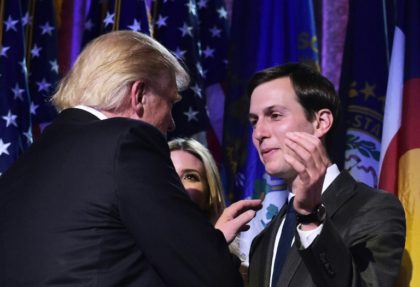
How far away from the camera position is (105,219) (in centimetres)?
170

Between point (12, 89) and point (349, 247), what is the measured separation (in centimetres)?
223

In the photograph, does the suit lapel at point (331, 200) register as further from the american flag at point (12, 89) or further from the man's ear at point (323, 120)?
the american flag at point (12, 89)

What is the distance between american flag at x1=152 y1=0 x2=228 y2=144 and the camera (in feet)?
13.3

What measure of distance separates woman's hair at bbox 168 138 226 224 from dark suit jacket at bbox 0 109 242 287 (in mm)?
1477

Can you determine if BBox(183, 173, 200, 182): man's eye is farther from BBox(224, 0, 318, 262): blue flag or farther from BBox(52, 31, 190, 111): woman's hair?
BBox(52, 31, 190, 111): woman's hair

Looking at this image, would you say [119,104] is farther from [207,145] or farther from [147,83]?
[207,145]

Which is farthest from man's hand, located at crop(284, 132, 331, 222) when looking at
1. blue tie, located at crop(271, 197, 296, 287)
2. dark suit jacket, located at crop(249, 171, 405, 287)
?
blue tie, located at crop(271, 197, 296, 287)

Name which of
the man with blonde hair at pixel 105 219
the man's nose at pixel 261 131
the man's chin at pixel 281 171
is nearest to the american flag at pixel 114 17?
the man's nose at pixel 261 131

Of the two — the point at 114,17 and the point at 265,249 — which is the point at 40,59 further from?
the point at 265,249

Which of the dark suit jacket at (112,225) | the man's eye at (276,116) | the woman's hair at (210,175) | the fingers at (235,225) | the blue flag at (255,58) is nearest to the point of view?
the dark suit jacket at (112,225)

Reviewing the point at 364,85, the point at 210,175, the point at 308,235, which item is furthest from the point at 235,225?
the point at 364,85

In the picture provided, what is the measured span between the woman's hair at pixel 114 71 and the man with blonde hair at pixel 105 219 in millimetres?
99

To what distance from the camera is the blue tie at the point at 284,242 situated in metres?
2.41

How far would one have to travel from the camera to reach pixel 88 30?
424 centimetres
